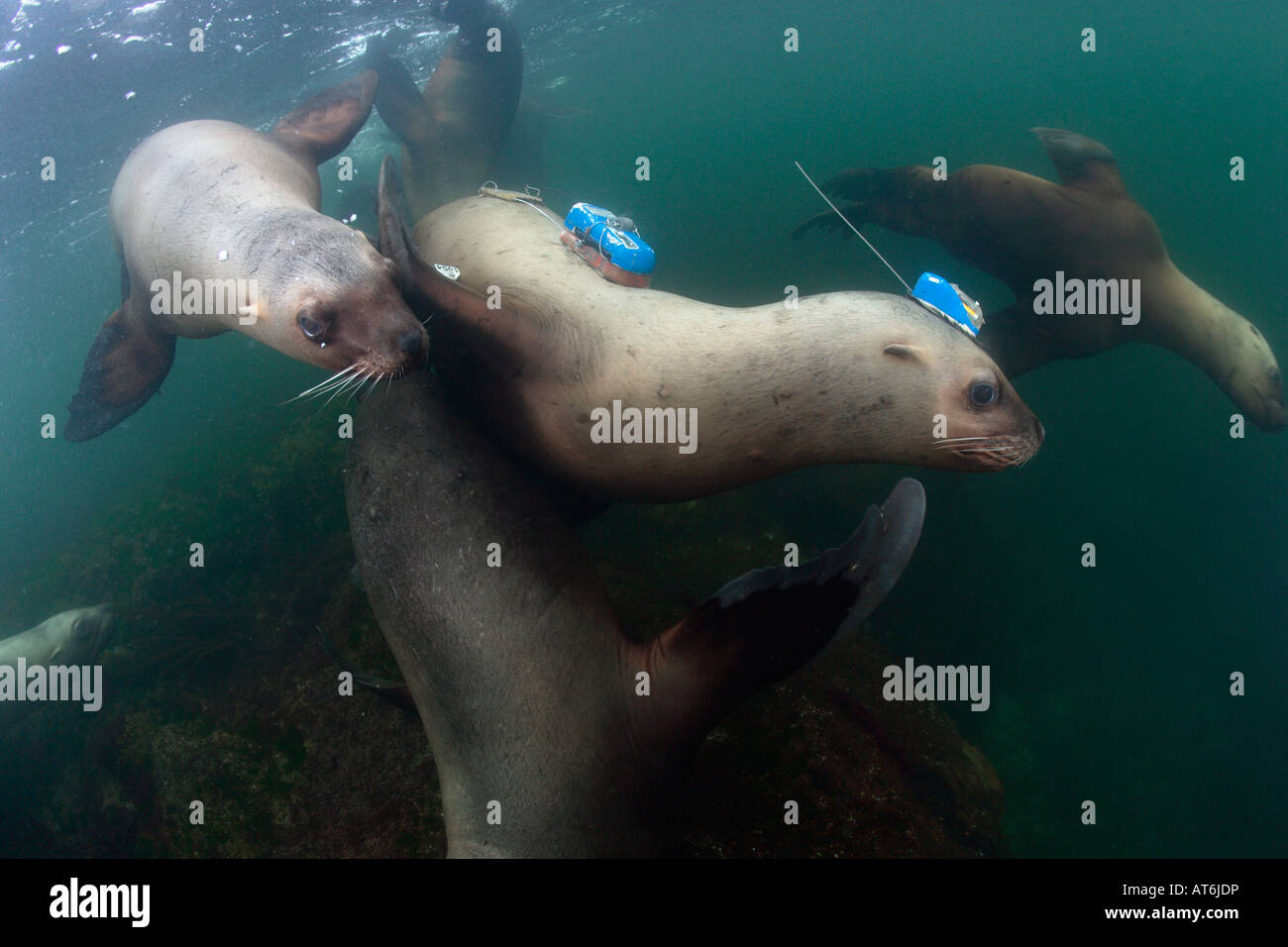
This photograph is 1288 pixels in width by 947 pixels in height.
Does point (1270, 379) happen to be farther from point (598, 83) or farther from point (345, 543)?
point (598, 83)

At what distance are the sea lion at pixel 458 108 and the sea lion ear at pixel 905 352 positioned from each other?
5.39 m

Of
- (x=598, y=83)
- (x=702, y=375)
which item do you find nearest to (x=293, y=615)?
(x=702, y=375)

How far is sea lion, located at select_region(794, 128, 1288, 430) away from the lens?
4961 millimetres

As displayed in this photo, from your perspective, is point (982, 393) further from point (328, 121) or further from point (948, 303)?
point (328, 121)

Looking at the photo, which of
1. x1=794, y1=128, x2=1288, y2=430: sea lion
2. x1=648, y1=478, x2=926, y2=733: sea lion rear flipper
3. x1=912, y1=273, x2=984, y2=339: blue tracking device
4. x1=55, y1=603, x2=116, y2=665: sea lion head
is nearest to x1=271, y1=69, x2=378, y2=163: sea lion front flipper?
x1=912, y1=273, x2=984, y2=339: blue tracking device

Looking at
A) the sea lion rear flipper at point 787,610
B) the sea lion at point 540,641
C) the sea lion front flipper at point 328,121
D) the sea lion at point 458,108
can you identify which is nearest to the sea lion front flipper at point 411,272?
the sea lion at point 540,641

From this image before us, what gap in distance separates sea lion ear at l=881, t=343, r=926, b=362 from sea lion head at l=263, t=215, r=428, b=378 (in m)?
1.82

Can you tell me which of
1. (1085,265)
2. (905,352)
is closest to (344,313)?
(905,352)

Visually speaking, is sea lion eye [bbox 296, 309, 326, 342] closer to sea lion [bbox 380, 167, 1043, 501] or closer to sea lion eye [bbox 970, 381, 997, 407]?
sea lion [bbox 380, 167, 1043, 501]

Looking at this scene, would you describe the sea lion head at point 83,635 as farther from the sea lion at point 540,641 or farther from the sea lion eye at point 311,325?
the sea lion eye at point 311,325

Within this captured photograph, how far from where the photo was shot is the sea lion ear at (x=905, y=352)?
239cm

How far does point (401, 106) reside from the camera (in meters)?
7.06
